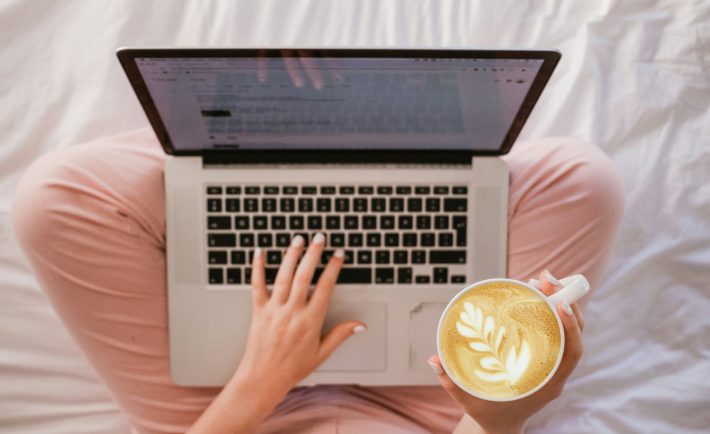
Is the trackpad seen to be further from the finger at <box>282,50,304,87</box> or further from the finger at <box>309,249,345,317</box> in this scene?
the finger at <box>282,50,304,87</box>

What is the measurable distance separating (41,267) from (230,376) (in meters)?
0.29

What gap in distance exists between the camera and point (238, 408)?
2.95ft

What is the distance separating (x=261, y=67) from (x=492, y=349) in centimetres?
40

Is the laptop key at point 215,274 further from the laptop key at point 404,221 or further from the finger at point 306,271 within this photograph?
the laptop key at point 404,221

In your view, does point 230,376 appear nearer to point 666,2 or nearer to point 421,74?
point 421,74

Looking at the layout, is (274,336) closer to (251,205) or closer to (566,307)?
(251,205)

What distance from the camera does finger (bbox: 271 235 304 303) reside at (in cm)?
90

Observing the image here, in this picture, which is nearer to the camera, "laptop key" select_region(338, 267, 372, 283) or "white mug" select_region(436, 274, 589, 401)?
"white mug" select_region(436, 274, 589, 401)

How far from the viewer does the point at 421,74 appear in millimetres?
799

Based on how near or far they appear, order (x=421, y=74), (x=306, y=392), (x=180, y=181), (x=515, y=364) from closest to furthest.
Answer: (x=515, y=364), (x=421, y=74), (x=180, y=181), (x=306, y=392)

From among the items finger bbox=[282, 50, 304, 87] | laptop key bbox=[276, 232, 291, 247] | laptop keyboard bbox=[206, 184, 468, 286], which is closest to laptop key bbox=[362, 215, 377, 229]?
laptop keyboard bbox=[206, 184, 468, 286]

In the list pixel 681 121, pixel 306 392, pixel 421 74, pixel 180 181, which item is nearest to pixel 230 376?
pixel 306 392

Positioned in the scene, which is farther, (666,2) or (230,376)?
(666,2)

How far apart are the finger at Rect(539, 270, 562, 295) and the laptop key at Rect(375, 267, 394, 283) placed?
0.28m
